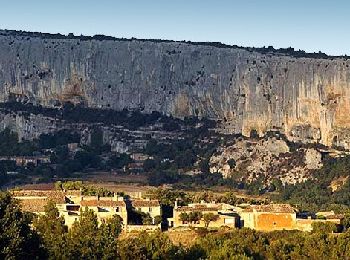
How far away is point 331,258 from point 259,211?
14.2m

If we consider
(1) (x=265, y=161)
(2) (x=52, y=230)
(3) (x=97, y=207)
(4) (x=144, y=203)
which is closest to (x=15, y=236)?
(2) (x=52, y=230)

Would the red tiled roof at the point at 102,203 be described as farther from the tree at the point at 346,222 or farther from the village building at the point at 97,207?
the tree at the point at 346,222

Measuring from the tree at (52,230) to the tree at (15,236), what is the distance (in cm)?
67

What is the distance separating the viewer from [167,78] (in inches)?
4956

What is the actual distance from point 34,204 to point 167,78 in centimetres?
6191

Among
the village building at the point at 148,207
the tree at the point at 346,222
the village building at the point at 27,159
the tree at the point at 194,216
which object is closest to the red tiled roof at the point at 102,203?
the village building at the point at 148,207

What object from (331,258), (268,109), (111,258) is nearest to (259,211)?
(331,258)

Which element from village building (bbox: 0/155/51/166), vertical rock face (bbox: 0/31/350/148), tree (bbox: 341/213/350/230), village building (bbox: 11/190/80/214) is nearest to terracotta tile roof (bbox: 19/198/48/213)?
village building (bbox: 11/190/80/214)

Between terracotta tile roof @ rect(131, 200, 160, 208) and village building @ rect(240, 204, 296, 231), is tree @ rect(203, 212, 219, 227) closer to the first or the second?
village building @ rect(240, 204, 296, 231)

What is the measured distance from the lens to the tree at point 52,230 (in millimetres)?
47969

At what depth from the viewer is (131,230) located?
62844 mm

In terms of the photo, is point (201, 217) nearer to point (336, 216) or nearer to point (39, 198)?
point (336, 216)

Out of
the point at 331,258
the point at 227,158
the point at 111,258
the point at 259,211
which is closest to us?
the point at 111,258

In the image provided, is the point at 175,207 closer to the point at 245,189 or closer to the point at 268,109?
the point at 245,189
